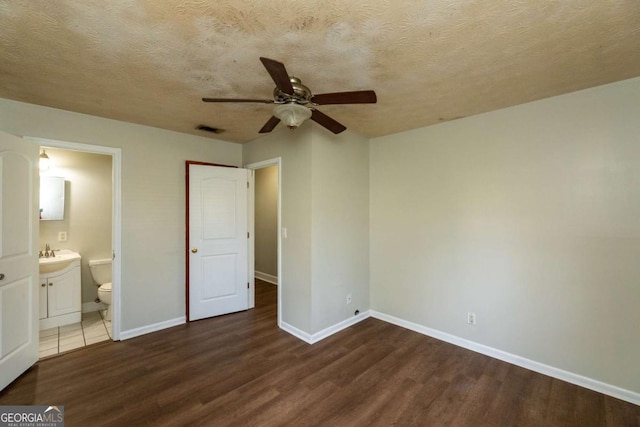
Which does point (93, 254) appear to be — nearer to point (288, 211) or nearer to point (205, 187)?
point (205, 187)

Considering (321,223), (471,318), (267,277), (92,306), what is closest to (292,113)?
(321,223)

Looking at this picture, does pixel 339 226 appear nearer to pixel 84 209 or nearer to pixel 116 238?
pixel 116 238

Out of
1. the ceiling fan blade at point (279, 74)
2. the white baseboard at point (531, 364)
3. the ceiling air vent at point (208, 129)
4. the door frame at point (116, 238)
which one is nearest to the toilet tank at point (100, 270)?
the door frame at point (116, 238)

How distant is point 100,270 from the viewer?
148 inches

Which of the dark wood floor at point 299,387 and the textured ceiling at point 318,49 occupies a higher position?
the textured ceiling at point 318,49

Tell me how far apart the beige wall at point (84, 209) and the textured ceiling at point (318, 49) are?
160cm

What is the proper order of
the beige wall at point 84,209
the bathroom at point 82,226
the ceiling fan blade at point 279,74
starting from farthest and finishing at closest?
1. the beige wall at point 84,209
2. the bathroom at point 82,226
3. the ceiling fan blade at point 279,74

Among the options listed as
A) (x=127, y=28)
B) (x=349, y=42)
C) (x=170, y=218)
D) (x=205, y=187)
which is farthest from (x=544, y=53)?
(x=170, y=218)

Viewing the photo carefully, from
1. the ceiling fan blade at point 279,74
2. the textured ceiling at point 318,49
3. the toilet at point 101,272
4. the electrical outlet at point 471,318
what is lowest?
the electrical outlet at point 471,318

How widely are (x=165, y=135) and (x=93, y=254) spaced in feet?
7.07

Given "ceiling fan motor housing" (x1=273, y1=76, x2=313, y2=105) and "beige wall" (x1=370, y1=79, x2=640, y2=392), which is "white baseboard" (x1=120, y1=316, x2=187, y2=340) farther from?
"ceiling fan motor housing" (x1=273, y1=76, x2=313, y2=105)

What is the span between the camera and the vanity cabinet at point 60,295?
10.5ft

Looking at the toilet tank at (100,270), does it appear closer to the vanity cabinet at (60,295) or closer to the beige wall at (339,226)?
the vanity cabinet at (60,295)

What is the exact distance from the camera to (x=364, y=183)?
3594mm
